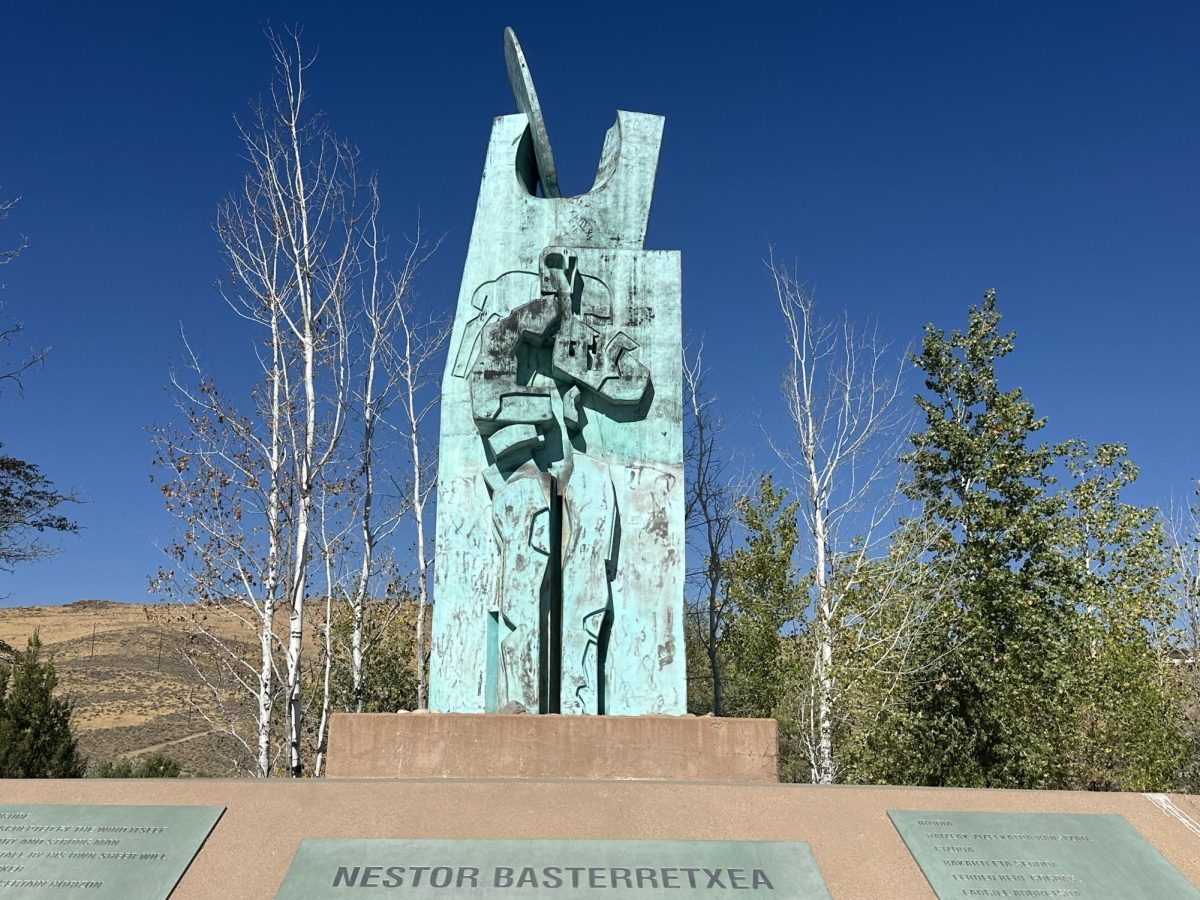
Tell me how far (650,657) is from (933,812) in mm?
2189

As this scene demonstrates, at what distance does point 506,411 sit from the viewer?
6.54m

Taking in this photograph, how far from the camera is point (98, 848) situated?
4164mm

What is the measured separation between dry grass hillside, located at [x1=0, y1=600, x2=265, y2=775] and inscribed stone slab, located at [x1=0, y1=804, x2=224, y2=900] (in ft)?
30.1

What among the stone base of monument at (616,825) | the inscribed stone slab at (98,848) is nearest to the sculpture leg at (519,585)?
the stone base of monument at (616,825)

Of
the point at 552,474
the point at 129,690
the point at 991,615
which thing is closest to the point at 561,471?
the point at 552,474

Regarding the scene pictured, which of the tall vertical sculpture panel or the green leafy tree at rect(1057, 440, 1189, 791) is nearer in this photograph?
the tall vertical sculpture panel

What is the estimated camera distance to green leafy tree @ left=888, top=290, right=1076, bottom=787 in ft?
44.8

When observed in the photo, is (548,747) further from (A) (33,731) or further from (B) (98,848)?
(A) (33,731)

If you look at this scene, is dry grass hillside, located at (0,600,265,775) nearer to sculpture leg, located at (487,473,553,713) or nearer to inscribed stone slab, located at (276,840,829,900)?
sculpture leg, located at (487,473,553,713)

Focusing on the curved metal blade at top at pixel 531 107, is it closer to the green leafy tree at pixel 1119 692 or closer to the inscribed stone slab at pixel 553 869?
the inscribed stone slab at pixel 553 869

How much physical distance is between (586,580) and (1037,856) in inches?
117

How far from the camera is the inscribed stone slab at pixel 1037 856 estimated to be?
4133 mm

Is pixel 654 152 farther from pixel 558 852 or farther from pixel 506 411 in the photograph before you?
pixel 558 852

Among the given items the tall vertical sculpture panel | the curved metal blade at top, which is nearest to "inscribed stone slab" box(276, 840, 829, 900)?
the tall vertical sculpture panel
